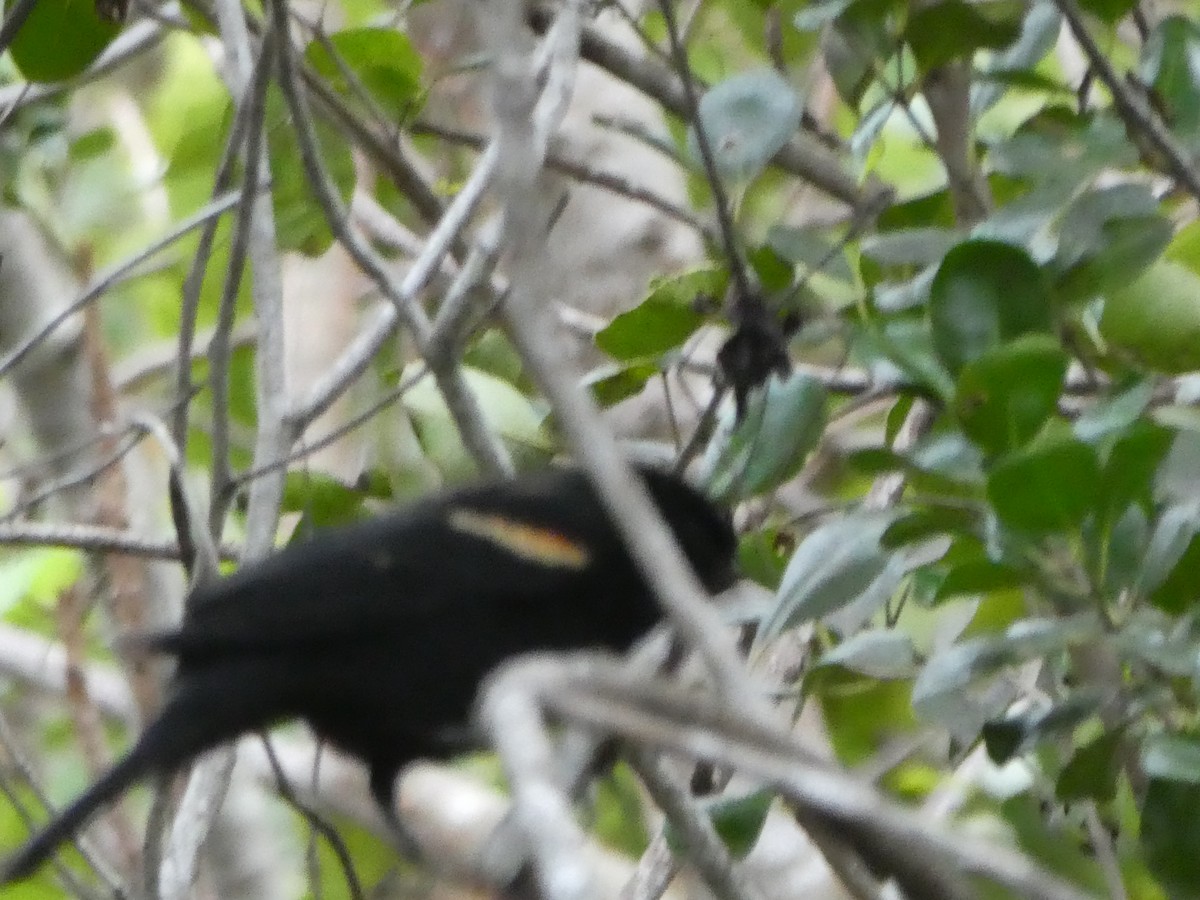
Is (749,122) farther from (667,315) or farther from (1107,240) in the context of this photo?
(1107,240)

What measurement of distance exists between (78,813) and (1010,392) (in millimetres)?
1216

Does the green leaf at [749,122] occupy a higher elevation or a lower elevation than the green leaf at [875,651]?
higher

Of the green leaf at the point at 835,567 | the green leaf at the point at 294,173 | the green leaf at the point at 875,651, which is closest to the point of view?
the green leaf at the point at 835,567

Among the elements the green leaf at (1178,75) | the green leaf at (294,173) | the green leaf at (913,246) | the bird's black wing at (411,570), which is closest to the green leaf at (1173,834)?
the green leaf at (913,246)

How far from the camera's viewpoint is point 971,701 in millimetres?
1621

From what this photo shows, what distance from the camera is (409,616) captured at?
224 cm

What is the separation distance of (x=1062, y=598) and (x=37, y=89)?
1784 mm

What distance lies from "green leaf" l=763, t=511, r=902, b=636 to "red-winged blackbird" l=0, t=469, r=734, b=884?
0.73 meters

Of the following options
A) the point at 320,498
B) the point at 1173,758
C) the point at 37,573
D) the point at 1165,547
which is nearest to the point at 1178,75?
the point at 1165,547

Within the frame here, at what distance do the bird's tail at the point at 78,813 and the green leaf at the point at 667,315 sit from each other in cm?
74

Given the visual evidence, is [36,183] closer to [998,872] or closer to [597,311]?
[597,311]

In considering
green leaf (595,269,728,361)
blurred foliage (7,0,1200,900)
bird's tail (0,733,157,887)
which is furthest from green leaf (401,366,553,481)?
bird's tail (0,733,157,887)

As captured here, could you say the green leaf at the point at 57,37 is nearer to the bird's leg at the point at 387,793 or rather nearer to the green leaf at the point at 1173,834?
the bird's leg at the point at 387,793

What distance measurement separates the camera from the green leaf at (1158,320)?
1.47 meters
